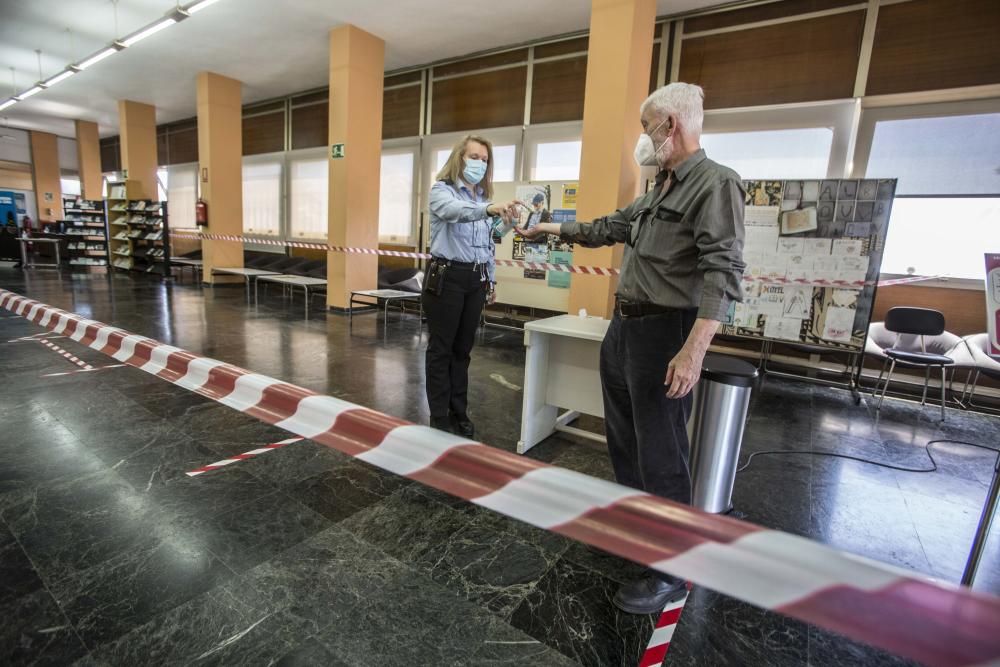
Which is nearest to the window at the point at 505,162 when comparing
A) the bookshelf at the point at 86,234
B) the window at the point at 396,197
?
the window at the point at 396,197

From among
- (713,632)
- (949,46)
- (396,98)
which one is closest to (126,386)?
(713,632)

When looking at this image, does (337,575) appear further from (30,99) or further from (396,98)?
(30,99)

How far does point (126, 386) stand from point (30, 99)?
12.2 meters

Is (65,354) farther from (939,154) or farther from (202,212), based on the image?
(939,154)

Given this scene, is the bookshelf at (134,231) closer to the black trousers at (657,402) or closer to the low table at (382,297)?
A: the low table at (382,297)

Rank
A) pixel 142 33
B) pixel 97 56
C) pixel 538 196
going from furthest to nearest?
pixel 97 56
pixel 142 33
pixel 538 196

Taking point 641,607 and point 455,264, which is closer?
point 641,607

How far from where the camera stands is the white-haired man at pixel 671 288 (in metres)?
1.26

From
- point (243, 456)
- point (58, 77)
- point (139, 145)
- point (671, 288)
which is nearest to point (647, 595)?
point (671, 288)

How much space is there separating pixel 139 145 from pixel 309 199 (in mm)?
4722

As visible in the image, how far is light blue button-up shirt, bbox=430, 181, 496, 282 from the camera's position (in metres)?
2.16

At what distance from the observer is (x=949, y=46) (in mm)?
4086

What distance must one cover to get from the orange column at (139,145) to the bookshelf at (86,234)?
1.08m

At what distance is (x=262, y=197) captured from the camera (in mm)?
9930
